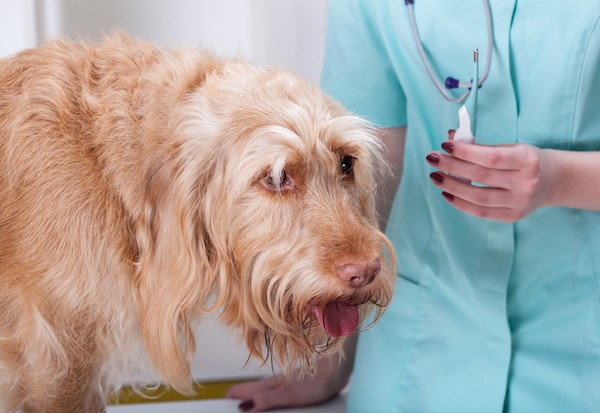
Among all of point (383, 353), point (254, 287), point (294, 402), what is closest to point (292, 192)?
point (254, 287)

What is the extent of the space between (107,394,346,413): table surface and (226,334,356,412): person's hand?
0.02 meters

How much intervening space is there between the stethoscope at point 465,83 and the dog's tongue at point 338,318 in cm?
37

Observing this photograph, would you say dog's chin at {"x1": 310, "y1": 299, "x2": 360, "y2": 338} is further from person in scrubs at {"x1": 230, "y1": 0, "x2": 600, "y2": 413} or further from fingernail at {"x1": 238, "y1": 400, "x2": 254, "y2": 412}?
fingernail at {"x1": 238, "y1": 400, "x2": 254, "y2": 412}

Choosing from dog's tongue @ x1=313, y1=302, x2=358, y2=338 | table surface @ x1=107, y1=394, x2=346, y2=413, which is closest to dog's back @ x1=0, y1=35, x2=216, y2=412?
dog's tongue @ x1=313, y1=302, x2=358, y2=338

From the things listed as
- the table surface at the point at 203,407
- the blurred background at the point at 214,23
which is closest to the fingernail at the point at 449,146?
the blurred background at the point at 214,23

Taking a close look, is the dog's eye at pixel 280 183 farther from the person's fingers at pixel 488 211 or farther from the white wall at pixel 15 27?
the white wall at pixel 15 27

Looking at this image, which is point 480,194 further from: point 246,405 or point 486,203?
point 246,405

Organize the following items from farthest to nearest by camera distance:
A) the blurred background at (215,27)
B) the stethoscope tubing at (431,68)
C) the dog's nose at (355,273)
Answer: the blurred background at (215,27)
the stethoscope tubing at (431,68)
the dog's nose at (355,273)

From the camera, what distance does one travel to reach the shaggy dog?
41.6 inches

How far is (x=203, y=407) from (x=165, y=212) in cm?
87

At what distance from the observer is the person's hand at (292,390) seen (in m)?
1.84

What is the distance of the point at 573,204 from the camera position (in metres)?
1.35

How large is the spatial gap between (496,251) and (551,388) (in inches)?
10.4

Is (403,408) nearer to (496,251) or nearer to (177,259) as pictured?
(496,251)
